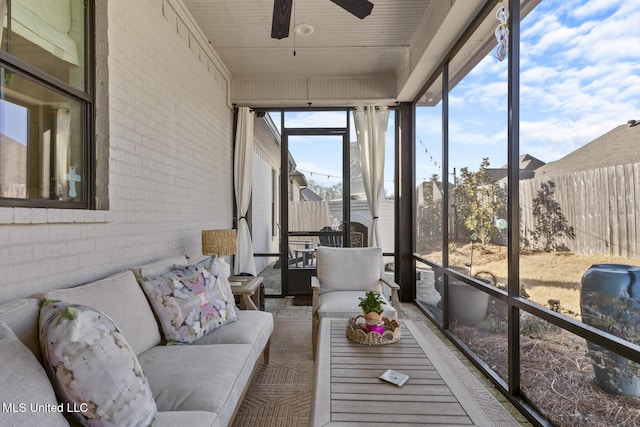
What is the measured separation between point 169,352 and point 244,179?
10.6 ft

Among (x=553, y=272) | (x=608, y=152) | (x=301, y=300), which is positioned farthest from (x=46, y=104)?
(x=301, y=300)

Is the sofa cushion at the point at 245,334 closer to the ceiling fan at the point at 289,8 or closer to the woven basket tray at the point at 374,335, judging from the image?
the woven basket tray at the point at 374,335

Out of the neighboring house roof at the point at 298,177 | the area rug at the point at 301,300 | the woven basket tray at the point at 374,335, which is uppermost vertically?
the neighboring house roof at the point at 298,177

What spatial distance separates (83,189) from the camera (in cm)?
198

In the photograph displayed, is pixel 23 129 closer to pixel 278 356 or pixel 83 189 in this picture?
pixel 83 189

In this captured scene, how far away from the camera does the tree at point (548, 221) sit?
1.88 m

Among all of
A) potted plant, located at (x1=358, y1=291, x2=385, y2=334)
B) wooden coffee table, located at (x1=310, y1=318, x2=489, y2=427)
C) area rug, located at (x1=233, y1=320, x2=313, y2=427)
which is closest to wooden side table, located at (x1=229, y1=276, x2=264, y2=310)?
area rug, located at (x1=233, y1=320, x2=313, y2=427)

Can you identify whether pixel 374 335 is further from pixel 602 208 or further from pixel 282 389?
pixel 602 208

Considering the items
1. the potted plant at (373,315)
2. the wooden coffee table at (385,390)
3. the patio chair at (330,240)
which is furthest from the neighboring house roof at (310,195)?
the wooden coffee table at (385,390)

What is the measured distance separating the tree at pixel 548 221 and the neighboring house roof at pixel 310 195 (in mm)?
3211

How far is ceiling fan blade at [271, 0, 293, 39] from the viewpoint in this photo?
81.7 inches

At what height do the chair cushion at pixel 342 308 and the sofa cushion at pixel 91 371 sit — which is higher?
the sofa cushion at pixel 91 371

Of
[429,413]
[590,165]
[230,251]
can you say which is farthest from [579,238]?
[230,251]

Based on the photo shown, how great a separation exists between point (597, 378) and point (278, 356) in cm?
215
